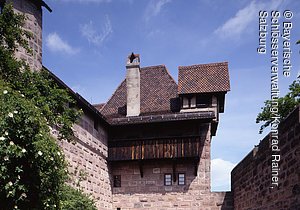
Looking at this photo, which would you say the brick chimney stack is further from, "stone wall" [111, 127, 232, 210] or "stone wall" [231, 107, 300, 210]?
"stone wall" [111, 127, 232, 210]

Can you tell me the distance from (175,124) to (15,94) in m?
11.4

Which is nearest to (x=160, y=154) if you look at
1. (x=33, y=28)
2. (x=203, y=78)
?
(x=203, y=78)

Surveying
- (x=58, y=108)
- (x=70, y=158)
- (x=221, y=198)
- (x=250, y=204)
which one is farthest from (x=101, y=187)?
(x=58, y=108)

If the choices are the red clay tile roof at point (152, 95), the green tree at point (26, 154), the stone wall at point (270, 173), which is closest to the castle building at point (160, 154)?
the red clay tile roof at point (152, 95)

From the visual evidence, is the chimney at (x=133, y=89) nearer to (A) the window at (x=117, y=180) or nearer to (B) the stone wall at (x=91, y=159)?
(B) the stone wall at (x=91, y=159)

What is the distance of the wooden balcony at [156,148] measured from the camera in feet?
52.9

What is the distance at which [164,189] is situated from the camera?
16688 millimetres

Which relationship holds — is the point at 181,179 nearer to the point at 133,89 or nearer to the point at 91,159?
the point at 91,159

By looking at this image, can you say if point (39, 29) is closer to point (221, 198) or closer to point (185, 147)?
point (185, 147)

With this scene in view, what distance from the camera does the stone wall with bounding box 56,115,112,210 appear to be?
13.1m

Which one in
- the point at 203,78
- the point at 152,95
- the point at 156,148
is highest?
the point at 203,78

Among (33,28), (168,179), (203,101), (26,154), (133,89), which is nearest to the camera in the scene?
(26,154)

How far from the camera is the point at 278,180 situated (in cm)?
758

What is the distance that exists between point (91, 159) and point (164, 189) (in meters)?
3.80
